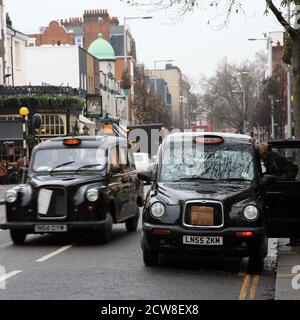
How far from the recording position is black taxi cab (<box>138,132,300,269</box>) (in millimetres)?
10023

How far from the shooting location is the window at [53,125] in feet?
159

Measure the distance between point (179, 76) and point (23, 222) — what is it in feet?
537

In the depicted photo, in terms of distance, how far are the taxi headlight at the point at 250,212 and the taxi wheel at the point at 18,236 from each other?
194 inches

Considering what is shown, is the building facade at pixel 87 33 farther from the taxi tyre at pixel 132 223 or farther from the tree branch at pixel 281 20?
the tree branch at pixel 281 20

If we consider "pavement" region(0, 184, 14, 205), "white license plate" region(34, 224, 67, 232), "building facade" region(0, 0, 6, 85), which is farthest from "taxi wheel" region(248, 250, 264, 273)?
"building facade" region(0, 0, 6, 85)

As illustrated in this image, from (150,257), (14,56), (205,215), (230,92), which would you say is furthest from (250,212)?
(230,92)

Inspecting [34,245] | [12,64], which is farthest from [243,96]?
[34,245]

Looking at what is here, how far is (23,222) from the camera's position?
13.0 meters

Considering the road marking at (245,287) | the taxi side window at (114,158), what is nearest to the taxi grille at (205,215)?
the road marking at (245,287)

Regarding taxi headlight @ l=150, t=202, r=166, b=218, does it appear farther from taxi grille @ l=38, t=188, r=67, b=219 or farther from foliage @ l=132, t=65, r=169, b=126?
foliage @ l=132, t=65, r=169, b=126

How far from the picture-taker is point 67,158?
1418 cm

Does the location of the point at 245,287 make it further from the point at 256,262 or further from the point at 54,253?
the point at 54,253

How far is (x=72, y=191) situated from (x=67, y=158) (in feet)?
4.64
